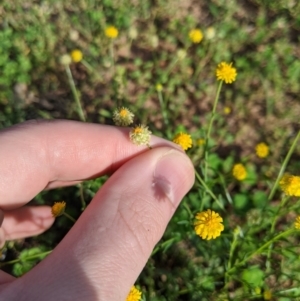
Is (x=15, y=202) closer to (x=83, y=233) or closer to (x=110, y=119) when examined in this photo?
(x=83, y=233)

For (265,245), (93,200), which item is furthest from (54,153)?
(265,245)

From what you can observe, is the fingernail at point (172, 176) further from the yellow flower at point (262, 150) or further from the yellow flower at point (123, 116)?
the yellow flower at point (262, 150)

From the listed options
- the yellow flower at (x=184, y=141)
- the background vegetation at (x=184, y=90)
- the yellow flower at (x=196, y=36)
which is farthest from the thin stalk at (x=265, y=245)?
the yellow flower at (x=196, y=36)

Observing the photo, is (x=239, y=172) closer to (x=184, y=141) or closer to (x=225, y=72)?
(x=184, y=141)

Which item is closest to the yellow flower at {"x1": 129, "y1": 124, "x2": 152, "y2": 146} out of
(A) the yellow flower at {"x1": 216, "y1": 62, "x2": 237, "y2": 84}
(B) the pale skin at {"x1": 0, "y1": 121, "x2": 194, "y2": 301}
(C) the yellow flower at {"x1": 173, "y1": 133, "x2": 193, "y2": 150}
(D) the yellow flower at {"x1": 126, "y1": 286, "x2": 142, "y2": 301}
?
(B) the pale skin at {"x1": 0, "y1": 121, "x2": 194, "y2": 301}

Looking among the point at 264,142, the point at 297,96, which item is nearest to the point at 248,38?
the point at 297,96
